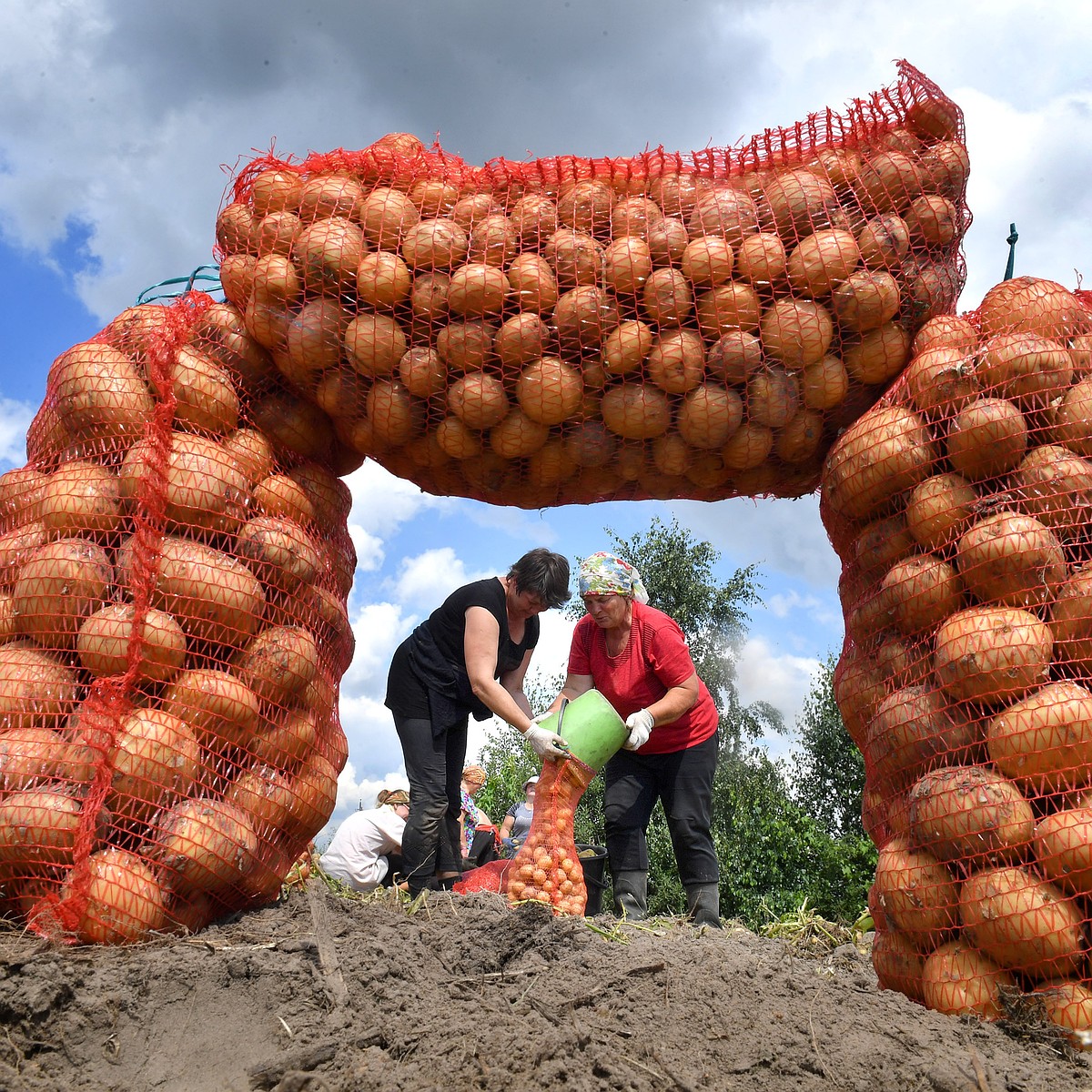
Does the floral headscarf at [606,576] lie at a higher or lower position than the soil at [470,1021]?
higher

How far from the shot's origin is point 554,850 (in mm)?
3490

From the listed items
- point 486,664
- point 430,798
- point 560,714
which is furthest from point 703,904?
point 486,664

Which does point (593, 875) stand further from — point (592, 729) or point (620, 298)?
point (620, 298)

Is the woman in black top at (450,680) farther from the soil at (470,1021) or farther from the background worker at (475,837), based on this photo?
the background worker at (475,837)

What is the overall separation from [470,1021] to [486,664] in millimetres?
1851

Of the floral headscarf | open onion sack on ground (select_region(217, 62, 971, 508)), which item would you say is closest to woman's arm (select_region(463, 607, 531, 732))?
the floral headscarf

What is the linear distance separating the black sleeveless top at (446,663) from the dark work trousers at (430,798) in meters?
0.07

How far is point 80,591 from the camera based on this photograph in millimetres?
2932

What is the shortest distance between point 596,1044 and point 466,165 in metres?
2.82

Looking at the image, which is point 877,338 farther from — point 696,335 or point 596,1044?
point 596,1044

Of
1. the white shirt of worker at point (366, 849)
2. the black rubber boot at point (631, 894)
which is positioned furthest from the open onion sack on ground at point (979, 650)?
the white shirt of worker at point (366, 849)

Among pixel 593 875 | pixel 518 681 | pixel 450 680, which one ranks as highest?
pixel 518 681

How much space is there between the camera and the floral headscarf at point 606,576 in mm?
4031

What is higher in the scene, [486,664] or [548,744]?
[486,664]
